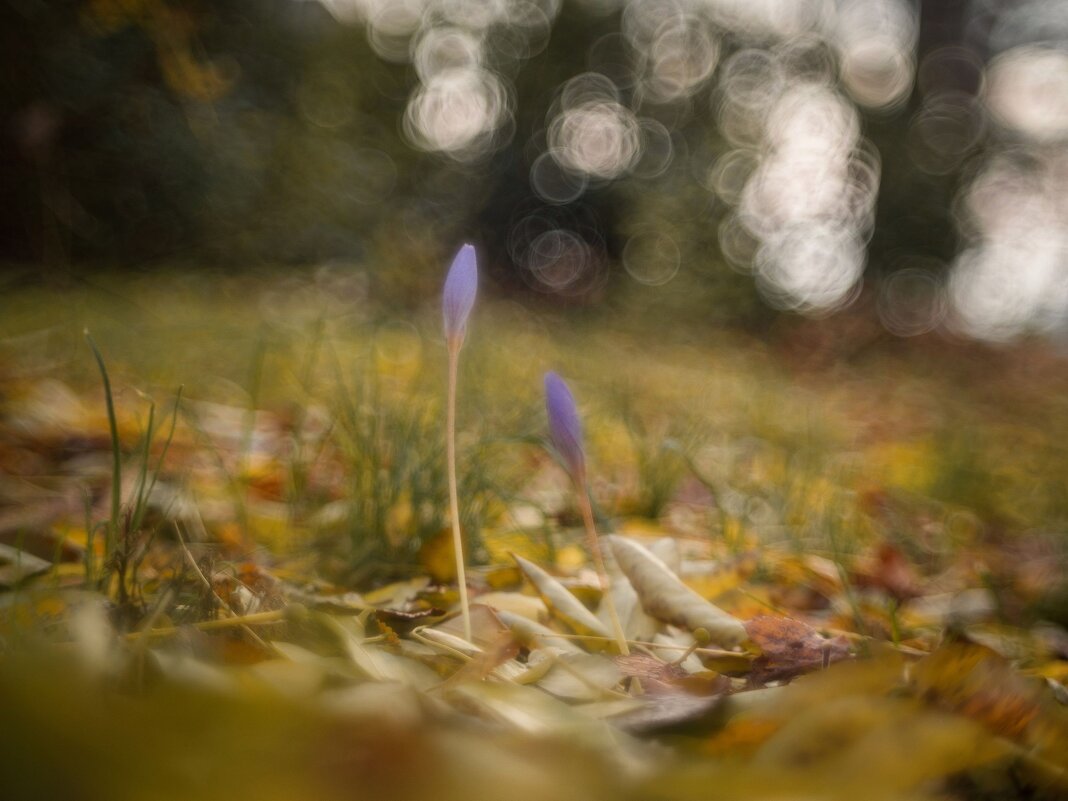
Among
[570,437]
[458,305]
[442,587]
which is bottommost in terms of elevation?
[442,587]

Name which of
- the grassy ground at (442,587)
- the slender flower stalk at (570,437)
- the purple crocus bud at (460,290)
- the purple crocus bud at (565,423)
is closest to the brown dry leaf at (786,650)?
the grassy ground at (442,587)

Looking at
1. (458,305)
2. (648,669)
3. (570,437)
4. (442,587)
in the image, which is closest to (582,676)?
(648,669)

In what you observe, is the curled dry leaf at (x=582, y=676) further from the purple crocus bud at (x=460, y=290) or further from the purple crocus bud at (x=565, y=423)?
the purple crocus bud at (x=460, y=290)

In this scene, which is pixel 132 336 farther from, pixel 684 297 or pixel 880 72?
pixel 880 72

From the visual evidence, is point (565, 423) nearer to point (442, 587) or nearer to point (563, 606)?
point (563, 606)

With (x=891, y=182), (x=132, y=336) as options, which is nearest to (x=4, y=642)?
(x=132, y=336)

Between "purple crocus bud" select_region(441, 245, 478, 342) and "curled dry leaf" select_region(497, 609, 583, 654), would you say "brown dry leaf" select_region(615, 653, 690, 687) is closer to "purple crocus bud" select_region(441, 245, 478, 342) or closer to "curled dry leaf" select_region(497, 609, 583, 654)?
"curled dry leaf" select_region(497, 609, 583, 654)

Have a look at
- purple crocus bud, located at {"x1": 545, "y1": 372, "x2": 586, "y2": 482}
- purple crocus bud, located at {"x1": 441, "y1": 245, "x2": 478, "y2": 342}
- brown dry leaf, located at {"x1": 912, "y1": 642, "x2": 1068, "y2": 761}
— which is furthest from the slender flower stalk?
brown dry leaf, located at {"x1": 912, "y1": 642, "x2": 1068, "y2": 761}
